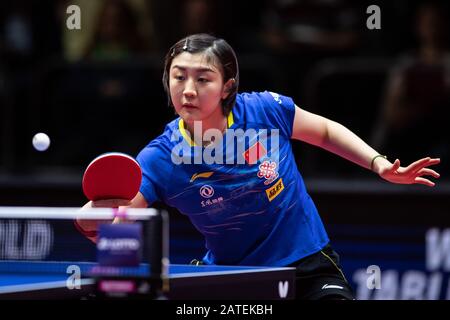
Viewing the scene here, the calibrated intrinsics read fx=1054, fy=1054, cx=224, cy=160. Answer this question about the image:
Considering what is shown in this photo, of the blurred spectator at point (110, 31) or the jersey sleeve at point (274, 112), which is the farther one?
the blurred spectator at point (110, 31)

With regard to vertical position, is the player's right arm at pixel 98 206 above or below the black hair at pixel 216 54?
below

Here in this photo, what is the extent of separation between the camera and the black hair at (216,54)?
4730mm

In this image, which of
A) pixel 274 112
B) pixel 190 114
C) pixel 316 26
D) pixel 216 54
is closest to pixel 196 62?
pixel 216 54

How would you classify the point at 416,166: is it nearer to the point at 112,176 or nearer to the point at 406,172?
the point at 406,172

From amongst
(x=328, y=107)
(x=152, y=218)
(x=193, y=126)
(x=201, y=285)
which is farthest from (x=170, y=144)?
(x=328, y=107)

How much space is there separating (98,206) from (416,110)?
4068mm

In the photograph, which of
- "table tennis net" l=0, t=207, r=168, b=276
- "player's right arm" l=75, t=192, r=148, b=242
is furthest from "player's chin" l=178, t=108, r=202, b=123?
"table tennis net" l=0, t=207, r=168, b=276

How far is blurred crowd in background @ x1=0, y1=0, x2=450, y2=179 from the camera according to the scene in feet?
26.3

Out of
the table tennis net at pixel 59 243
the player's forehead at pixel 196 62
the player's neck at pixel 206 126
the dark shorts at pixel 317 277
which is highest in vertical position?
the player's forehead at pixel 196 62

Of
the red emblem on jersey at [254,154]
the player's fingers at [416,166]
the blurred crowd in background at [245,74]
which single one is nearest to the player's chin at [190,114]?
the red emblem on jersey at [254,154]

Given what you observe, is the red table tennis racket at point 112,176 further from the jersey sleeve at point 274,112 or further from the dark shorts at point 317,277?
the dark shorts at point 317,277

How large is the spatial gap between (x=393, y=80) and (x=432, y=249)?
1332 mm

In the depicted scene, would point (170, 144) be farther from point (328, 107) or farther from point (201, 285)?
point (328, 107)

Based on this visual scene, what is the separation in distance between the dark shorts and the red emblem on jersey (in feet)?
1.65
